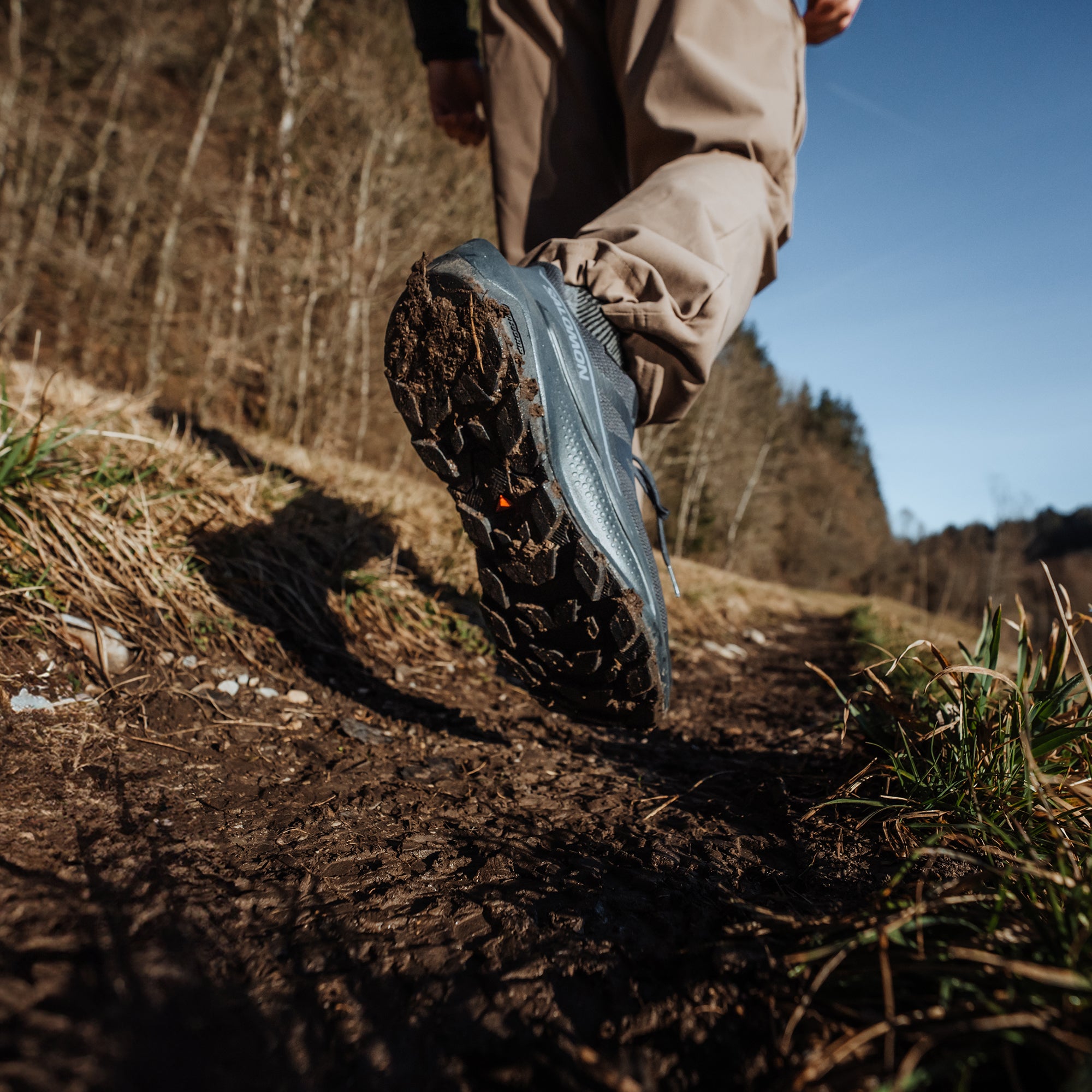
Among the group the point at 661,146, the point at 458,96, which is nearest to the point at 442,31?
the point at 458,96

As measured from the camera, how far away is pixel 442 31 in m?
1.72

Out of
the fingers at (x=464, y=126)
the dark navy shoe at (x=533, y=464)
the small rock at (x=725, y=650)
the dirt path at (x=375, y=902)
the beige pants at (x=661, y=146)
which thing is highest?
the fingers at (x=464, y=126)

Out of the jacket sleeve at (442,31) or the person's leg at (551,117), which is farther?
the jacket sleeve at (442,31)

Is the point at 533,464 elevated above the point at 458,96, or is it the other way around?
the point at 458,96

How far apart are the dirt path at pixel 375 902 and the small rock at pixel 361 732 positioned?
0.05ft

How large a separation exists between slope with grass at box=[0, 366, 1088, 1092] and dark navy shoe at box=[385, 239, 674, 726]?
0.27 metres

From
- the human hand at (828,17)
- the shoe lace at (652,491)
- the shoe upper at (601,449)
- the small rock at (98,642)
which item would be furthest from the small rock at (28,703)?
the human hand at (828,17)

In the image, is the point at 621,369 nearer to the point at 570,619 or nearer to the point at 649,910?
the point at 570,619

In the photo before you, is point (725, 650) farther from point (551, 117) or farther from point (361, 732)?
point (551, 117)

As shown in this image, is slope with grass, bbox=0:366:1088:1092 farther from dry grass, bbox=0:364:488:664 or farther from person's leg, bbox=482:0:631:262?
person's leg, bbox=482:0:631:262

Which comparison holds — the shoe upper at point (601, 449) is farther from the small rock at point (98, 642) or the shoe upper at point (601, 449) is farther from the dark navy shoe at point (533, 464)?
the small rock at point (98, 642)

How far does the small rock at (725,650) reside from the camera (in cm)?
329

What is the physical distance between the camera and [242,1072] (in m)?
0.47

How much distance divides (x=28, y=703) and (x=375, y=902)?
0.75 m
